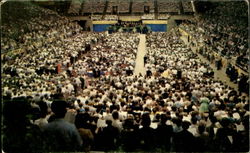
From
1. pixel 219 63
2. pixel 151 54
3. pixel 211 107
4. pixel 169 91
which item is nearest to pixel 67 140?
pixel 211 107

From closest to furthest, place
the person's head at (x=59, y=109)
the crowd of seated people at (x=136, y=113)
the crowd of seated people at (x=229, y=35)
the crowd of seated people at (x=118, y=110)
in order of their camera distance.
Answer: the person's head at (x=59, y=109) → the crowd of seated people at (x=118, y=110) → the crowd of seated people at (x=136, y=113) → the crowd of seated people at (x=229, y=35)

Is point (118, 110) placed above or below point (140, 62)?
below

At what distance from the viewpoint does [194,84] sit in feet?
62.3

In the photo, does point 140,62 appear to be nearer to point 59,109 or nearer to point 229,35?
point 229,35

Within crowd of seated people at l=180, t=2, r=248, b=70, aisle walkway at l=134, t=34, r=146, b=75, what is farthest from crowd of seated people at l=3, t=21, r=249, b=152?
crowd of seated people at l=180, t=2, r=248, b=70

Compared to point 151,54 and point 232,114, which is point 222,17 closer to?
point 151,54

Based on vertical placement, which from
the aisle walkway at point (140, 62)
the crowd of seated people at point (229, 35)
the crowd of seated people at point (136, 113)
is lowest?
the crowd of seated people at point (136, 113)

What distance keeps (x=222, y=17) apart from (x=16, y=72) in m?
33.8

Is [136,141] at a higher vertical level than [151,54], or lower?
lower

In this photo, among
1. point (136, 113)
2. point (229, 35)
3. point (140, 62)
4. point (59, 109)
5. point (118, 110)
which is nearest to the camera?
point (59, 109)

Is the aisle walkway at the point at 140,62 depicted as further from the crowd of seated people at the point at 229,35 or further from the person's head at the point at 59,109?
the person's head at the point at 59,109

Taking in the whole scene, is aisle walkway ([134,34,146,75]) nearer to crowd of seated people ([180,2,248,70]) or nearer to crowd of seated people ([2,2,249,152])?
crowd of seated people ([2,2,249,152])

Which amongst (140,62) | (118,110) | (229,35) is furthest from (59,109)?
(229,35)

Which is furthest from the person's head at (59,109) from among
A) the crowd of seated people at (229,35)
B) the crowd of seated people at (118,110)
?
the crowd of seated people at (229,35)
